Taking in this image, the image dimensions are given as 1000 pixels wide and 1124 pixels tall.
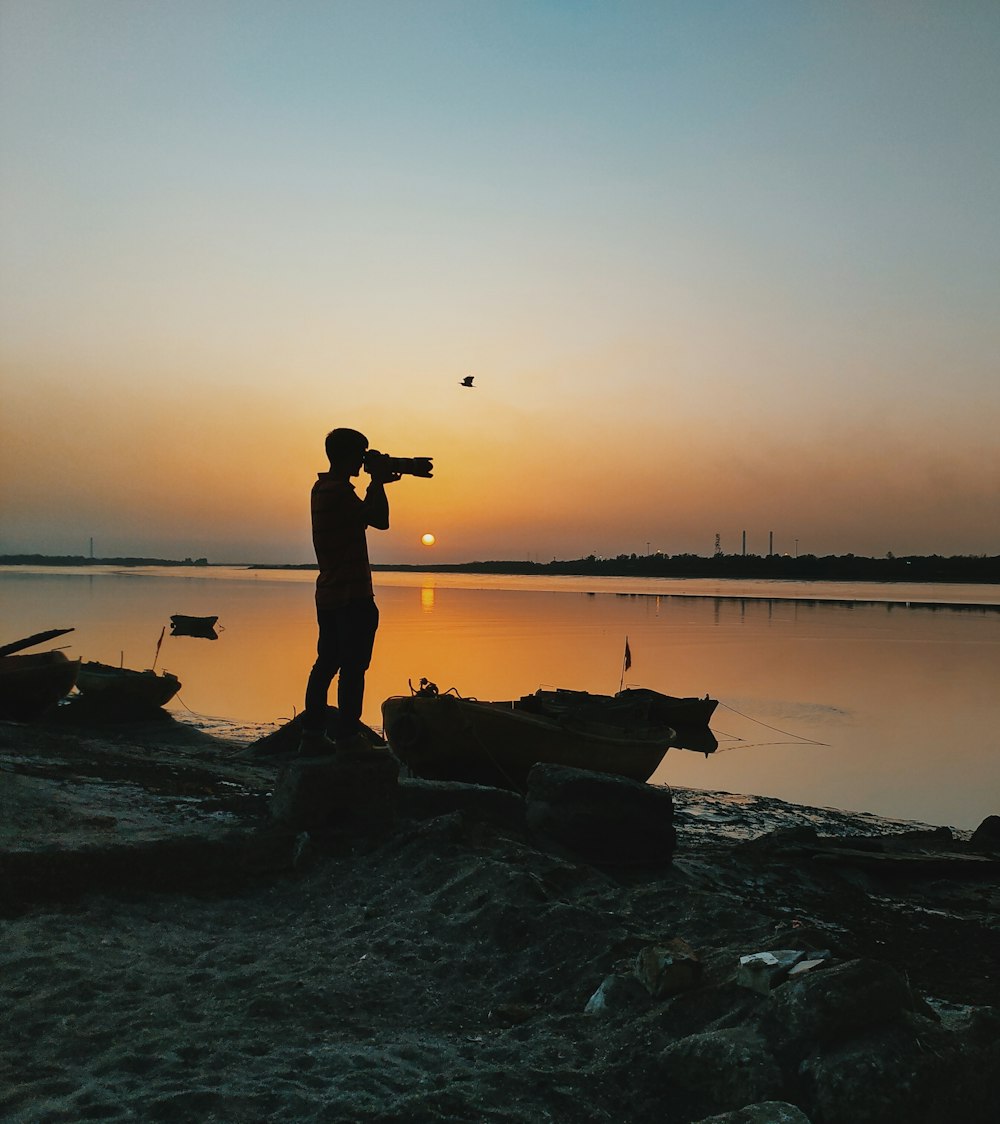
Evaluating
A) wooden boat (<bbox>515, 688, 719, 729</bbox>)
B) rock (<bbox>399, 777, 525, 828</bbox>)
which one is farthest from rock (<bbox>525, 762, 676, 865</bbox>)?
wooden boat (<bbox>515, 688, 719, 729</bbox>)

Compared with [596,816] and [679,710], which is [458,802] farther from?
[679,710]

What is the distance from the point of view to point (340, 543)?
22.7 ft

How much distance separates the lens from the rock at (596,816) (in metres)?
8.98

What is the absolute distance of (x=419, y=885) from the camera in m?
6.34

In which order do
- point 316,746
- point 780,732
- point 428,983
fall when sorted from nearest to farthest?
point 428,983
point 316,746
point 780,732

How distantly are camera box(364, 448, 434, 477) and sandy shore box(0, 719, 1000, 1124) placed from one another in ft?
9.12

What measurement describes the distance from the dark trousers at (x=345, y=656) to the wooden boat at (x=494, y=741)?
501cm

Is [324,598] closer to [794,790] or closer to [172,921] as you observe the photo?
[172,921]

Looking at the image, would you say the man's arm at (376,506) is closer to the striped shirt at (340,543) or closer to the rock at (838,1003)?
the striped shirt at (340,543)

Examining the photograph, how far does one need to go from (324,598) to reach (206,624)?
44913 millimetres

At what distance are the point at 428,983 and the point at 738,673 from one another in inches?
1349

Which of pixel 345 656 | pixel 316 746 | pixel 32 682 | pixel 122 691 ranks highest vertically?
pixel 345 656

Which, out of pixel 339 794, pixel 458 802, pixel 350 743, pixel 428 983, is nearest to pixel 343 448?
pixel 350 743

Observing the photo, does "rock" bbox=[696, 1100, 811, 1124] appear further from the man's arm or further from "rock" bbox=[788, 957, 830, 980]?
the man's arm
